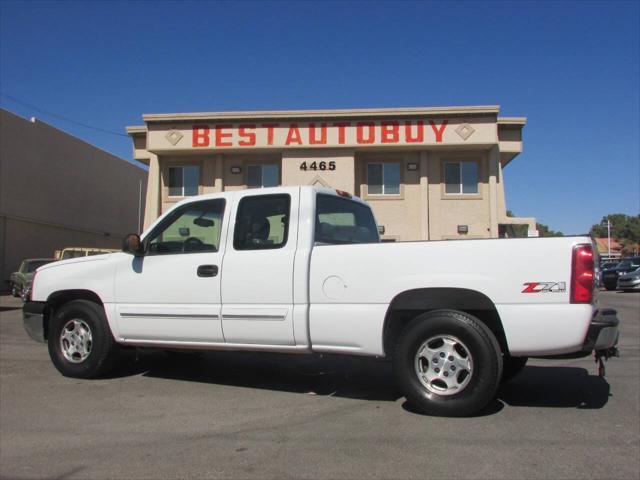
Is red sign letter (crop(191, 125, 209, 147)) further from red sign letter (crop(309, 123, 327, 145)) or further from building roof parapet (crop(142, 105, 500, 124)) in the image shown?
red sign letter (crop(309, 123, 327, 145))

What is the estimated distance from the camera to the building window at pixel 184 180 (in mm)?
23062

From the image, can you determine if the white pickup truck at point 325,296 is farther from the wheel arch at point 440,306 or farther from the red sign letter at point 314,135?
the red sign letter at point 314,135

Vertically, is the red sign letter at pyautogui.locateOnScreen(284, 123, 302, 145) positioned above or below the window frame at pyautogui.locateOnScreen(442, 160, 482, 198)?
above

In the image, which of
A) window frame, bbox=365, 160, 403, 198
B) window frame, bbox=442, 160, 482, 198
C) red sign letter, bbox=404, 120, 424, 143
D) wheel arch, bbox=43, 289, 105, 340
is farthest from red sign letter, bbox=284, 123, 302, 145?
wheel arch, bbox=43, 289, 105, 340

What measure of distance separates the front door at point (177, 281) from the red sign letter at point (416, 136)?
1603 centimetres

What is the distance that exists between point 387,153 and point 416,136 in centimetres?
146

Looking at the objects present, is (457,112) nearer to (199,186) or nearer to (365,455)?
(199,186)

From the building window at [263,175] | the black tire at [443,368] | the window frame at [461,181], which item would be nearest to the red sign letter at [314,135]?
the building window at [263,175]

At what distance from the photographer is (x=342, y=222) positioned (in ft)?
20.3

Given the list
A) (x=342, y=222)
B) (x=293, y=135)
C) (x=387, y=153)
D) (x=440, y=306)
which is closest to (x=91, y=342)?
(x=342, y=222)

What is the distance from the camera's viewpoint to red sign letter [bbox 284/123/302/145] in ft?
70.5

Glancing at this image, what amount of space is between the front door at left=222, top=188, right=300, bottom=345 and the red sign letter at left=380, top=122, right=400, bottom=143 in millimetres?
15968

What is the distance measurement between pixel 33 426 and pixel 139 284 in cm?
173

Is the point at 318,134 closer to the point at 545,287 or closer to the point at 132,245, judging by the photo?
the point at 132,245
